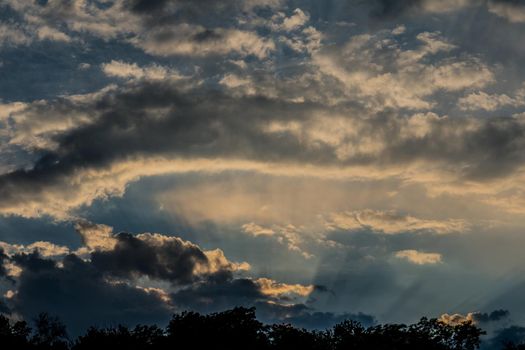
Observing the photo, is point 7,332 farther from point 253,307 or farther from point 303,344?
point 303,344

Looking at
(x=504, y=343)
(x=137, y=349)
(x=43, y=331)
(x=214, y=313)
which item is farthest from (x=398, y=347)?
(x=43, y=331)

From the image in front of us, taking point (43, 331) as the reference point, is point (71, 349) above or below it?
below

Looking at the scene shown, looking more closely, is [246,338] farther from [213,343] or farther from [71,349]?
[71,349]

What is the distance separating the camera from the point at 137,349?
9394cm

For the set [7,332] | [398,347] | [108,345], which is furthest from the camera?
[7,332]

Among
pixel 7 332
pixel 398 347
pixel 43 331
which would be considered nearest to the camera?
pixel 398 347

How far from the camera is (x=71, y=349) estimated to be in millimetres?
98250

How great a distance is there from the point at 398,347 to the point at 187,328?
35.7 metres

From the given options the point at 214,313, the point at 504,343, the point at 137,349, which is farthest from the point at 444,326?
the point at 137,349

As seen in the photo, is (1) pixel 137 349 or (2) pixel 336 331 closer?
(1) pixel 137 349

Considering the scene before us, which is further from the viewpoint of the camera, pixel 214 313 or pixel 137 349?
pixel 214 313

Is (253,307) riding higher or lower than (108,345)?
higher

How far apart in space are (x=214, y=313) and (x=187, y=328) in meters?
6.44

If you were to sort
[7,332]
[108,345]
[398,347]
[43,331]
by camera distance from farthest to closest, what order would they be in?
[43,331] < [7,332] < [398,347] < [108,345]
